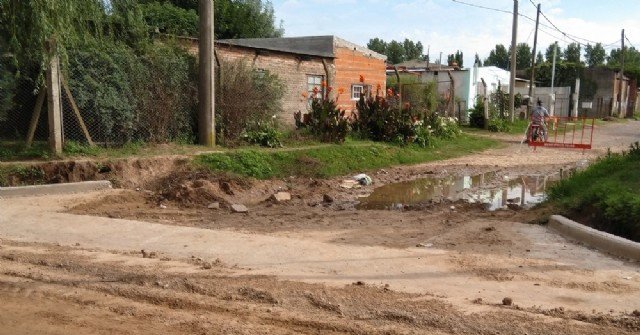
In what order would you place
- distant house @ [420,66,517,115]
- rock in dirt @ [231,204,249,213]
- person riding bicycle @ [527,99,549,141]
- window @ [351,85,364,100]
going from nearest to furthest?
rock in dirt @ [231,204,249,213]
person riding bicycle @ [527,99,549,141]
window @ [351,85,364,100]
distant house @ [420,66,517,115]

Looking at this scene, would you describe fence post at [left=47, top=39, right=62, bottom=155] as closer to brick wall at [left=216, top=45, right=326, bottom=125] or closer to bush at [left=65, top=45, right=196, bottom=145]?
bush at [left=65, top=45, right=196, bottom=145]

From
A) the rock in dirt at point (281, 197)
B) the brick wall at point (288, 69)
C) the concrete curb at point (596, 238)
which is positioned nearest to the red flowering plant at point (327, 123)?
the brick wall at point (288, 69)

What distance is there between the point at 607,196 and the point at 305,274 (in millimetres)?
5179

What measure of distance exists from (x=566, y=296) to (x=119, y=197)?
8.47 meters

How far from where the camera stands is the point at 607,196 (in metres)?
8.98

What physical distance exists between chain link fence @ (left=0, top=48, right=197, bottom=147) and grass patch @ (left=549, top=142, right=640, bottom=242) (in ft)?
30.9

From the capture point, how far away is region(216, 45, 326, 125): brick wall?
1931cm

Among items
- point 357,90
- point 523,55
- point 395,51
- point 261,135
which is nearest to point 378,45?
point 395,51

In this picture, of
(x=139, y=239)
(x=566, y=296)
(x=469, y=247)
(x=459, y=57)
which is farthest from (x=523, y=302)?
(x=459, y=57)

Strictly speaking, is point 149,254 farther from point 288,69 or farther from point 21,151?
point 288,69

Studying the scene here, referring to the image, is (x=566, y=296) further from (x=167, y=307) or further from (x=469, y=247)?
(x=167, y=307)

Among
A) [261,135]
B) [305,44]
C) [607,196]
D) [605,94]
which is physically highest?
[305,44]

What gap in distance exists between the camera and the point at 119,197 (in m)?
11.5

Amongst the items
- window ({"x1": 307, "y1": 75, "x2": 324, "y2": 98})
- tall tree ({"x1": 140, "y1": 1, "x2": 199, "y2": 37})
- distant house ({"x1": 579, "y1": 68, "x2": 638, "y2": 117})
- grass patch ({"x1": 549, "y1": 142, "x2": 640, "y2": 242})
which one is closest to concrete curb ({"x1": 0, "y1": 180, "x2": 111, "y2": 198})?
grass patch ({"x1": 549, "y1": 142, "x2": 640, "y2": 242})
